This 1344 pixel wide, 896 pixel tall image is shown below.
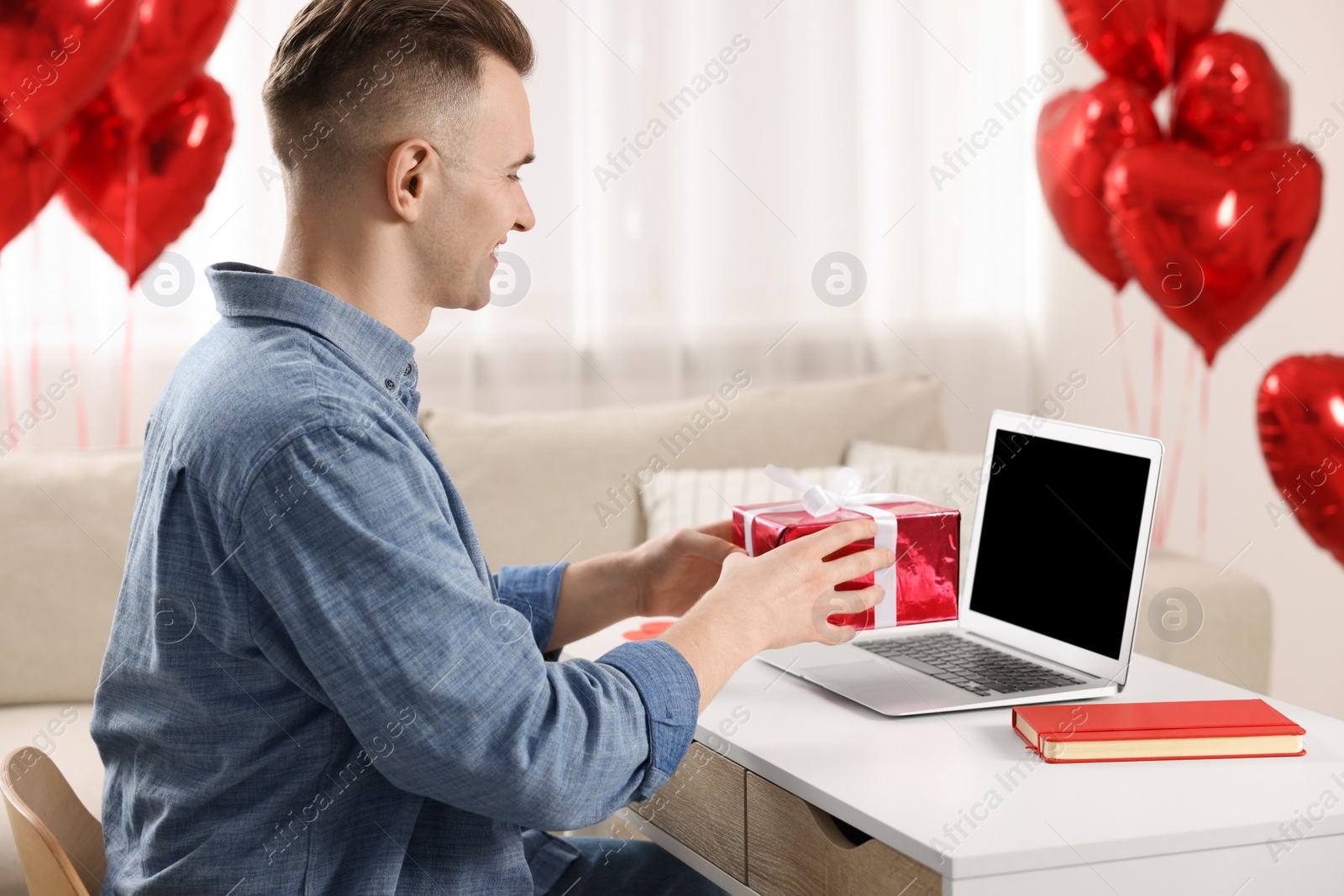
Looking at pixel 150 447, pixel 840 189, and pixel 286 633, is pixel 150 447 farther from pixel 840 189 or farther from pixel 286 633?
pixel 840 189

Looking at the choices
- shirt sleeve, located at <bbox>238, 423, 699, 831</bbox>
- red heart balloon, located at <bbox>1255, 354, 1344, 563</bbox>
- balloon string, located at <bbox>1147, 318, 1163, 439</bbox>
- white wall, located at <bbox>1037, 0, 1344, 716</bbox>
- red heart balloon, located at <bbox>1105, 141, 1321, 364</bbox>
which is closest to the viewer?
shirt sleeve, located at <bbox>238, 423, 699, 831</bbox>

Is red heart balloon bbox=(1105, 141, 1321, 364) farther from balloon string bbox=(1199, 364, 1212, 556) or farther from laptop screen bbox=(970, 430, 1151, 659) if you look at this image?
laptop screen bbox=(970, 430, 1151, 659)

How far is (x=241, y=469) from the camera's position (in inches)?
31.4

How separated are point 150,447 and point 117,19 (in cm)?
129

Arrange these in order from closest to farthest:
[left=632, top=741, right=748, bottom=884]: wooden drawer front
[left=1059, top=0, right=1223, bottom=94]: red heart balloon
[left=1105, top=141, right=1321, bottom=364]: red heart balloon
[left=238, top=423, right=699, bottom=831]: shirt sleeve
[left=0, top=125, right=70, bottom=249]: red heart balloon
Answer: [left=238, top=423, right=699, bottom=831]: shirt sleeve, [left=632, top=741, right=748, bottom=884]: wooden drawer front, [left=0, top=125, right=70, bottom=249]: red heart balloon, [left=1105, top=141, right=1321, bottom=364]: red heart balloon, [left=1059, top=0, right=1223, bottom=94]: red heart balloon

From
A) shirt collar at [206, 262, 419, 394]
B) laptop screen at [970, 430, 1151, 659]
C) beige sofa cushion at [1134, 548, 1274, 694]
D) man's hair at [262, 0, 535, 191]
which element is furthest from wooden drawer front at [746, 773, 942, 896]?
beige sofa cushion at [1134, 548, 1274, 694]

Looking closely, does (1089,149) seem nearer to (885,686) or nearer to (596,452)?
(596,452)

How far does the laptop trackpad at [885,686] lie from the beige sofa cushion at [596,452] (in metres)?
1.09

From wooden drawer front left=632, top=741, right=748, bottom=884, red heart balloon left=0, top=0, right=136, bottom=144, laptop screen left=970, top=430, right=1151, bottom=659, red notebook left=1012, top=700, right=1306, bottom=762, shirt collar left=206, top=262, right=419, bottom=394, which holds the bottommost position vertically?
wooden drawer front left=632, top=741, right=748, bottom=884

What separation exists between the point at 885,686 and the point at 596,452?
1.24 m

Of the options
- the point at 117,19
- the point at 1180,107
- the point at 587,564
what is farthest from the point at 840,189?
the point at 587,564

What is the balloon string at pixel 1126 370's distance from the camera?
120 inches

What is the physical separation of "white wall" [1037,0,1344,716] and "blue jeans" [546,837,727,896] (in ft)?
6.86

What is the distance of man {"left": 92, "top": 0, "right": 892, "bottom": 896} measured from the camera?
0.79m
